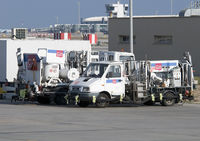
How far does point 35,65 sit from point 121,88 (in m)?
4.83

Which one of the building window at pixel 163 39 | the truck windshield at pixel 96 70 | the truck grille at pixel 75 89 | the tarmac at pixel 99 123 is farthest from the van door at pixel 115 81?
the building window at pixel 163 39

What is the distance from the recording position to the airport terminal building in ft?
159

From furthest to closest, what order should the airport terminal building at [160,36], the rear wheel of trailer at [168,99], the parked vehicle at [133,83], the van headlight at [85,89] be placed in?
the airport terminal building at [160,36]
the rear wheel of trailer at [168,99]
the parked vehicle at [133,83]
the van headlight at [85,89]

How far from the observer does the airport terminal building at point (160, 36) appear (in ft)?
159

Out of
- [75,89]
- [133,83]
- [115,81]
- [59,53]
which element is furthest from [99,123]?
[59,53]

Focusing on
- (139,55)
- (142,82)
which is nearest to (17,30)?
(139,55)

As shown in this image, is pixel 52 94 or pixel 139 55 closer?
pixel 52 94

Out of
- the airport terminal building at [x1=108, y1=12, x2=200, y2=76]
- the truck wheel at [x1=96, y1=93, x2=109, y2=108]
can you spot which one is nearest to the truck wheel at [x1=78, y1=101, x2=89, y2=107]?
the truck wheel at [x1=96, y1=93, x2=109, y2=108]

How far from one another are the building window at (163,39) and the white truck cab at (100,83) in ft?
67.7

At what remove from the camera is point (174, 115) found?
25.5m

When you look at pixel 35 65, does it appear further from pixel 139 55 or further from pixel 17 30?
pixel 139 55

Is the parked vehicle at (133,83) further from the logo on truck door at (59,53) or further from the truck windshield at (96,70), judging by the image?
the logo on truck door at (59,53)

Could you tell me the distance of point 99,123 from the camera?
71.9 feet

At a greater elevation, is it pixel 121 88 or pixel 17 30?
pixel 17 30
